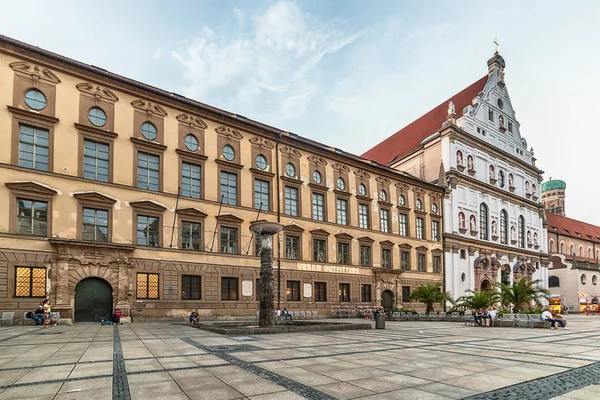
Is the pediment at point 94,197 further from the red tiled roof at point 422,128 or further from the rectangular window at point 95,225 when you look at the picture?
the red tiled roof at point 422,128

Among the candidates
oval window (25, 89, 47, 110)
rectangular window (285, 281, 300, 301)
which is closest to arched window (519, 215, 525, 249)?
rectangular window (285, 281, 300, 301)

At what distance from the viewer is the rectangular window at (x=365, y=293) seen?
133ft

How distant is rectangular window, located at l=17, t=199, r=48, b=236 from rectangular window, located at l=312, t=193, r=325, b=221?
800 inches

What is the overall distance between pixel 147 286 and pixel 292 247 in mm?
12104

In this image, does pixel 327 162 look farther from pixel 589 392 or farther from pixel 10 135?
pixel 589 392

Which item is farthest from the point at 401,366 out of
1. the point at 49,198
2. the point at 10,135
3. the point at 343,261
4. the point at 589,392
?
the point at 343,261

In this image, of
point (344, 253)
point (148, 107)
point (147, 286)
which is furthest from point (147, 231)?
point (344, 253)

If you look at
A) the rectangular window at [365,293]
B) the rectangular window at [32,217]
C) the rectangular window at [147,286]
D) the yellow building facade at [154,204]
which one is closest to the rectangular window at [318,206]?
the yellow building facade at [154,204]

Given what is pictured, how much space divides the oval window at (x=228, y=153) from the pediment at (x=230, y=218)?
434cm

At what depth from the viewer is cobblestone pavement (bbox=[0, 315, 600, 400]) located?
7457mm

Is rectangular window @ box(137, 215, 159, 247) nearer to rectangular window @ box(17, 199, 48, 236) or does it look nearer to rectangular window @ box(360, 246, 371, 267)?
rectangular window @ box(17, 199, 48, 236)

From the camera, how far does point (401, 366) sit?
1011 centimetres

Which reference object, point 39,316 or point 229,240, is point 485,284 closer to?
point 229,240

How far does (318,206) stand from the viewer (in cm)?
3850
